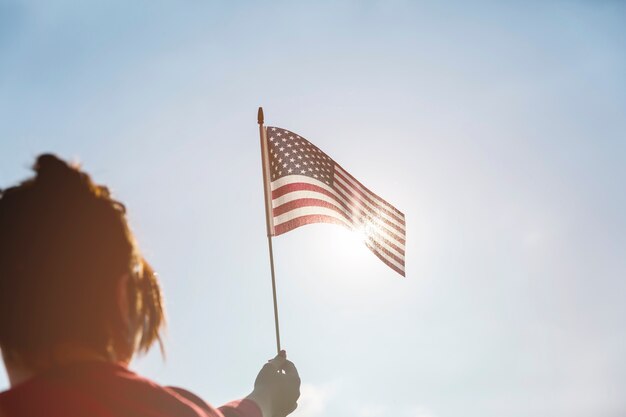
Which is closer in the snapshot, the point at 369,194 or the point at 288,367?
the point at 288,367

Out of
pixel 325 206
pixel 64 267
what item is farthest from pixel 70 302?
A: pixel 325 206

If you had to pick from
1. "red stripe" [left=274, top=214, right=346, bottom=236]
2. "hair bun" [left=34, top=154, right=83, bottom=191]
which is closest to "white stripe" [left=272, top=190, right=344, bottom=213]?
"red stripe" [left=274, top=214, right=346, bottom=236]

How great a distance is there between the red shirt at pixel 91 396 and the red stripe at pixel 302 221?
5.87m

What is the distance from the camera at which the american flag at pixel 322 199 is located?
8523 millimetres

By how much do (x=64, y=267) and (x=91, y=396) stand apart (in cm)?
46

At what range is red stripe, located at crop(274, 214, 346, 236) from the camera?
815cm

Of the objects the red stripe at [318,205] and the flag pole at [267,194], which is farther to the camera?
the red stripe at [318,205]

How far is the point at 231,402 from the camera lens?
126 inches

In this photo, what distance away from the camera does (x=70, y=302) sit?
79.9 inches

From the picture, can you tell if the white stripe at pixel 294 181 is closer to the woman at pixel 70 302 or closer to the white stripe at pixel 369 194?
the white stripe at pixel 369 194

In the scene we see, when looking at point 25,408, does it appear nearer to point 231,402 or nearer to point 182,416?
point 182,416

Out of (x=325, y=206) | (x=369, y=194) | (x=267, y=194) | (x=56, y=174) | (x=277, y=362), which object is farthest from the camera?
(x=369, y=194)

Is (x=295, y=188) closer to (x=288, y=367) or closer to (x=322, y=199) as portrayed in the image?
(x=322, y=199)

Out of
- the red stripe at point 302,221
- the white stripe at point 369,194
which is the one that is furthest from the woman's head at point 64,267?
the white stripe at point 369,194
